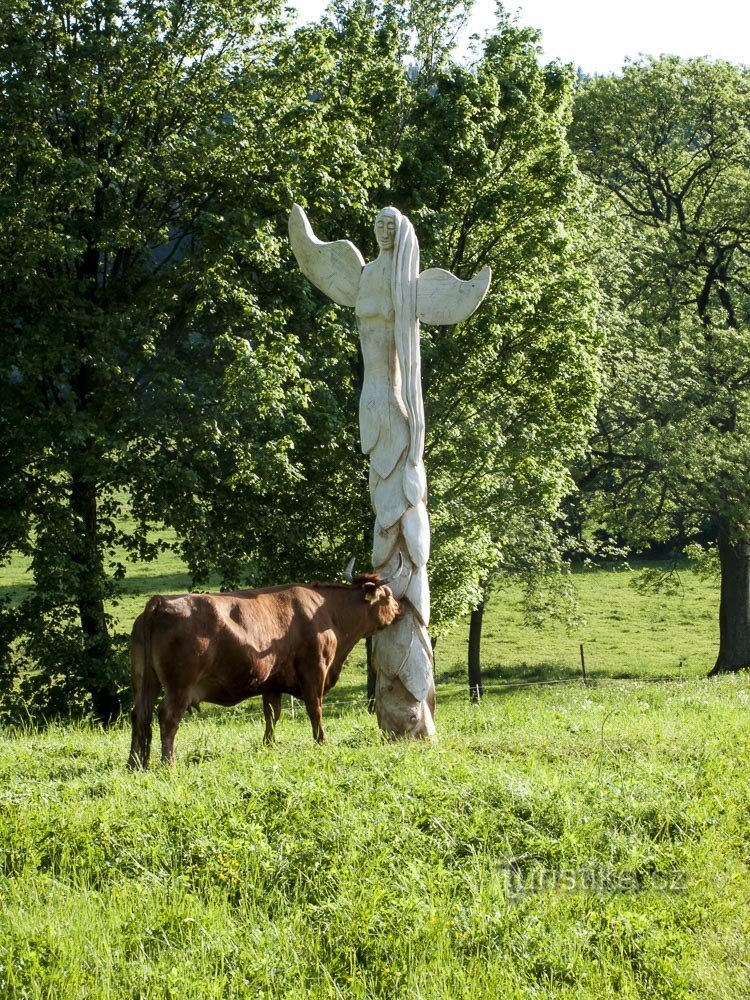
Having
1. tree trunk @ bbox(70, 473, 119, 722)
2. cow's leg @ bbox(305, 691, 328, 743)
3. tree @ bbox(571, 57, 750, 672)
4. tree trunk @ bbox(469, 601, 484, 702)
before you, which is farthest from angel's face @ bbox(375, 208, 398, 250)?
tree trunk @ bbox(469, 601, 484, 702)

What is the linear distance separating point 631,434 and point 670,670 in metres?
7.07

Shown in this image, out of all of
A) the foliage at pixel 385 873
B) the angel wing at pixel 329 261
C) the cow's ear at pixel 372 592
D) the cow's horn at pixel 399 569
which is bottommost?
the foliage at pixel 385 873

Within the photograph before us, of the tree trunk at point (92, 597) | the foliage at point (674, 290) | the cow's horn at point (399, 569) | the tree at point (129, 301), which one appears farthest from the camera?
the foliage at point (674, 290)

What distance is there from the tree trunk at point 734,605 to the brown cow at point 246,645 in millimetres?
16740

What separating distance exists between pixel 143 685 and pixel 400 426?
3476mm

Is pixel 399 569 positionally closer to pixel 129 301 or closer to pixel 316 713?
pixel 316 713

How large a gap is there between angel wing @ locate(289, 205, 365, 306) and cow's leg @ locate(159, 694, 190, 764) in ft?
14.5

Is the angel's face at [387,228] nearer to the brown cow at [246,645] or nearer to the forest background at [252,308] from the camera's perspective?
the brown cow at [246,645]

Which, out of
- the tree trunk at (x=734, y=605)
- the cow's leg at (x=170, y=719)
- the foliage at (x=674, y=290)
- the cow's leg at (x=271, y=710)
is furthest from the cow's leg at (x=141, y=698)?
the tree trunk at (x=734, y=605)

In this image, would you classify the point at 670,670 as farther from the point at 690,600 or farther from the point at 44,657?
the point at 44,657

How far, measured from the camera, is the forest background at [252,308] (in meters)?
15.9

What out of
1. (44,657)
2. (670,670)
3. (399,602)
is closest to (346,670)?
(670,670)

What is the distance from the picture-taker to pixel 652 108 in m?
27.5

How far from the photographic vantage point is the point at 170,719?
9.27 metres
